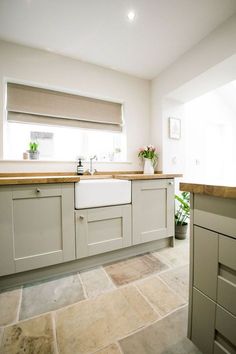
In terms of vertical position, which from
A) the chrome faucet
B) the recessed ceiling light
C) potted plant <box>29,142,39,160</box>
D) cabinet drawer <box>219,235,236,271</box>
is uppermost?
A: the recessed ceiling light

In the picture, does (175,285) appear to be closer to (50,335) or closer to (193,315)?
(193,315)

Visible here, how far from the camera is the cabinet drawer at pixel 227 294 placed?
68 cm

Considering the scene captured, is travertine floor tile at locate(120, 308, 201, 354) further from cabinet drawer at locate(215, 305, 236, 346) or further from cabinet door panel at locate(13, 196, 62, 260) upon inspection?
cabinet door panel at locate(13, 196, 62, 260)

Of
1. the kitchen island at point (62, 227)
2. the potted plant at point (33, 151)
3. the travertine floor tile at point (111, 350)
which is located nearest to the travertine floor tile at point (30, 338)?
the travertine floor tile at point (111, 350)

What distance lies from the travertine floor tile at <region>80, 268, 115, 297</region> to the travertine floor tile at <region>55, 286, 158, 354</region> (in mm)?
69

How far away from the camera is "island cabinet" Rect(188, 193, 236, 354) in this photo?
691mm

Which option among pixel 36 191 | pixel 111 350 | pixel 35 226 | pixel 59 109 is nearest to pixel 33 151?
pixel 59 109

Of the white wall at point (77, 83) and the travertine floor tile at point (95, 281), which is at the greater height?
the white wall at point (77, 83)

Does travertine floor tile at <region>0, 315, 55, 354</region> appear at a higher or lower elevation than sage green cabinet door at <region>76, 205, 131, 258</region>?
lower

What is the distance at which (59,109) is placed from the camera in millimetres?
2160

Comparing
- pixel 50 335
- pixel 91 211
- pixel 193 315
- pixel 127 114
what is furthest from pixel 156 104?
pixel 50 335

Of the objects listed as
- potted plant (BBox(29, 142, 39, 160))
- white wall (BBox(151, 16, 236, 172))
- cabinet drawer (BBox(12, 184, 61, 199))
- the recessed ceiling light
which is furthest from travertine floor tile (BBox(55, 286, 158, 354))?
the recessed ceiling light

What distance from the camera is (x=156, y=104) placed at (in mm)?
2598

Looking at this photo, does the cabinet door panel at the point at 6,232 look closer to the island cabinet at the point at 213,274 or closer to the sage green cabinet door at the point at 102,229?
the sage green cabinet door at the point at 102,229
